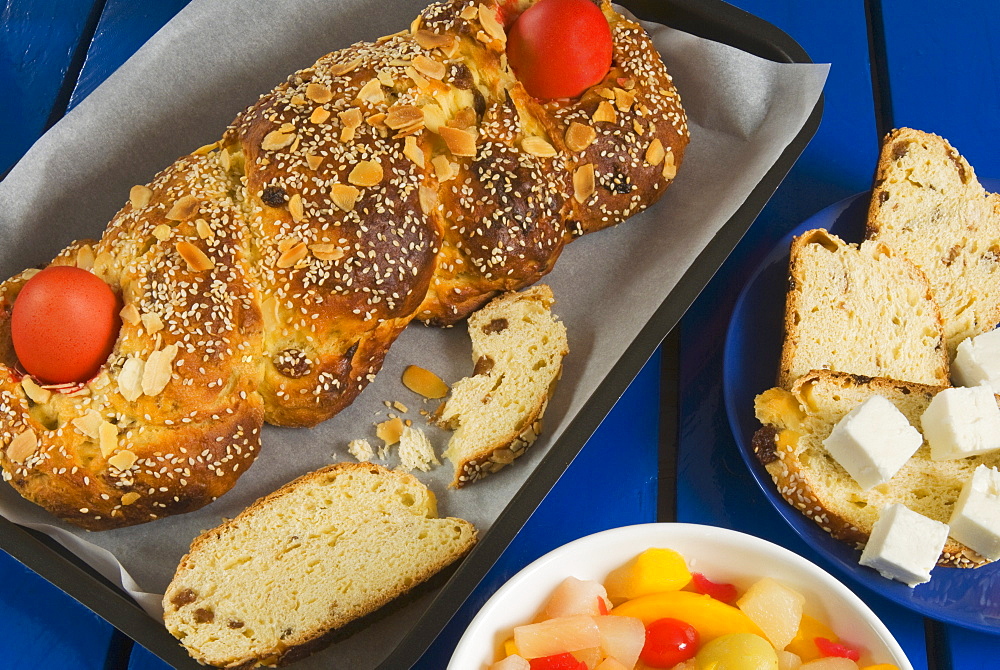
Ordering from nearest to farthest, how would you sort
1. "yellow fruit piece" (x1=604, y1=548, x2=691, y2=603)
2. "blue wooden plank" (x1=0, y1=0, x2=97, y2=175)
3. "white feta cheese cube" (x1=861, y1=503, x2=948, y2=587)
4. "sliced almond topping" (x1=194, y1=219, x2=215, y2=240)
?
"yellow fruit piece" (x1=604, y1=548, x2=691, y2=603) < "white feta cheese cube" (x1=861, y1=503, x2=948, y2=587) < "sliced almond topping" (x1=194, y1=219, x2=215, y2=240) < "blue wooden plank" (x1=0, y1=0, x2=97, y2=175)

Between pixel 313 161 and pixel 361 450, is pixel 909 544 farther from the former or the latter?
pixel 313 161

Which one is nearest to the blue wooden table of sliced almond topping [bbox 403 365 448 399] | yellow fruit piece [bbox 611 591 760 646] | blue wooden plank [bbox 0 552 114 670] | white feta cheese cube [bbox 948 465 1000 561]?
blue wooden plank [bbox 0 552 114 670]

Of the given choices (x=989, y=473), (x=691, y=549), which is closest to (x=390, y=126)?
→ (x=691, y=549)

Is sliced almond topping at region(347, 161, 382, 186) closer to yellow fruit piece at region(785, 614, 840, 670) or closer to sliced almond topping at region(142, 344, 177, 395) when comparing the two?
sliced almond topping at region(142, 344, 177, 395)

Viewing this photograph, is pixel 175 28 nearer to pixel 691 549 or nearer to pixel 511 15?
pixel 511 15

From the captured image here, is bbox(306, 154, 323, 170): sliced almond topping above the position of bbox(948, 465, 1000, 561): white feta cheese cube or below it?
above

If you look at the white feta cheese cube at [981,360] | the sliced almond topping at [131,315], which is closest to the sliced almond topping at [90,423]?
the sliced almond topping at [131,315]

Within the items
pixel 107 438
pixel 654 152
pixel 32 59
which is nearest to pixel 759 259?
pixel 654 152

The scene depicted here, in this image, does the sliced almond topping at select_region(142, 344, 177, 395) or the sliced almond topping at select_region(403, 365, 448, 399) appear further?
the sliced almond topping at select_region(403, 365, 448, 399)
